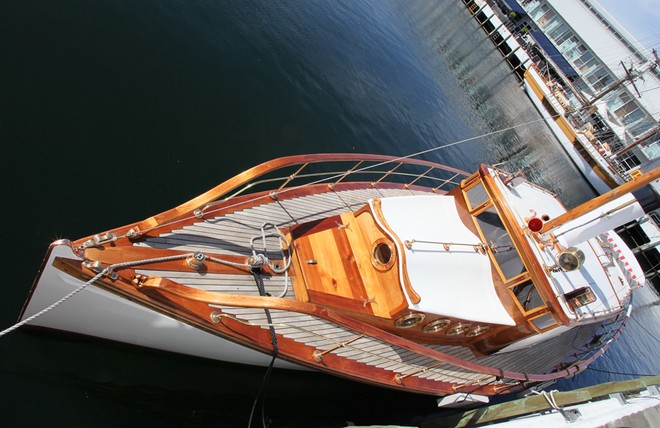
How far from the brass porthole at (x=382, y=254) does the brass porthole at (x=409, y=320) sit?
3.17 ft

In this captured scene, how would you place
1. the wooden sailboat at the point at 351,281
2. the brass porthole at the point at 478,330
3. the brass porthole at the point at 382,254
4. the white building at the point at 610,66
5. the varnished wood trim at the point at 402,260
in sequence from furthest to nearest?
1. the white building at the point at 610,66
2. the brass porthole at the point at 478,330
3. the brass porthole at the point at 382,254
4. the varnished wood trim at the point at 402,260
5. the wooden sailboat at the point at 351,281

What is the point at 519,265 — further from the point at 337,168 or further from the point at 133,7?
the point at 133,7

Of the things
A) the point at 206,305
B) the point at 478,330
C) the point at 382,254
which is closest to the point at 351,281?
the point at 382,254

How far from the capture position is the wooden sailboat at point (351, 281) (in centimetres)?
548

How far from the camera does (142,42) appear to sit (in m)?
12.4

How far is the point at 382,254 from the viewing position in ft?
24.6

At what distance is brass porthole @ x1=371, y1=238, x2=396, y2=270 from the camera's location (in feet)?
23.8

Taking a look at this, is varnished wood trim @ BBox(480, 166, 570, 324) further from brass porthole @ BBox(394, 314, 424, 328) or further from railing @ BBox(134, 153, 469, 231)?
brass porthole @ BBox(394, 314, 424, 328)

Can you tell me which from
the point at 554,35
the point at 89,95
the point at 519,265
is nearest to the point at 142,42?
the point at 89,95

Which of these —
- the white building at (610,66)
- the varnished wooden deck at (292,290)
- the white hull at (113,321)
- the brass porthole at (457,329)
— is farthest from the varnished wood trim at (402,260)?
the white building at (610,66)

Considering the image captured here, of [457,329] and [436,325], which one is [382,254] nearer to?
[436,325]

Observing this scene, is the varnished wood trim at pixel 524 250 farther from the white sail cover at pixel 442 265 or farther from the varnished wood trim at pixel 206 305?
the varnished wood trim at pixel 206 305

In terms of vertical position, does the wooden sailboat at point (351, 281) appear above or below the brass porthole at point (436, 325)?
above

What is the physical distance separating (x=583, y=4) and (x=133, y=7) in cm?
5340
